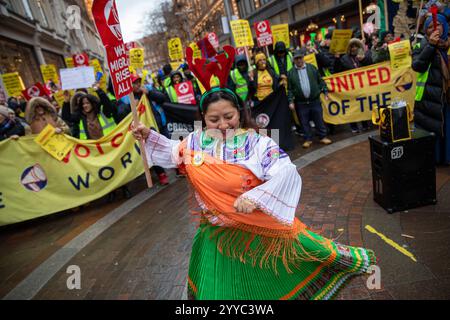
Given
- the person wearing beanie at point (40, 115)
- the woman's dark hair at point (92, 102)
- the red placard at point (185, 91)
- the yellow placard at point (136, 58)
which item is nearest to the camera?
the person wearing beanie at point (40, 115)

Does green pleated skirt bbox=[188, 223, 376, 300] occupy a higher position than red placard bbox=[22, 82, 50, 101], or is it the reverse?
red placard bbox=[22, 82, 50, 101]

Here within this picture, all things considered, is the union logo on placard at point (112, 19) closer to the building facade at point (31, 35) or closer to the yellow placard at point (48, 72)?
the building facade at point (31, 35)

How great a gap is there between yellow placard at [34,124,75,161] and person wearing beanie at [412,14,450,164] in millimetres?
5180

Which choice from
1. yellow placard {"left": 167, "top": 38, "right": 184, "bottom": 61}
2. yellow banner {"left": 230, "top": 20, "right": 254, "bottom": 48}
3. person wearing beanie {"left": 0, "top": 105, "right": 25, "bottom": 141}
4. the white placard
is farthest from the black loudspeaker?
yellow placard {"left": 167, "top": 38, "right": 184, "bottom": 61}

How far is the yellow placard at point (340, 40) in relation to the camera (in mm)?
6957

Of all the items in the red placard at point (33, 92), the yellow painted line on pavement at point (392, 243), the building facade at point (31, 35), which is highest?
the building facade at point (31, 35)

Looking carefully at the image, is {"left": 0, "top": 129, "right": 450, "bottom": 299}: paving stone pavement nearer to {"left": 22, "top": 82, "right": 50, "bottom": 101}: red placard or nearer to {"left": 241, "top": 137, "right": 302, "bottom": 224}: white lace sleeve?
{"left": 241, "top": 137, "right": 302, "bottom": 224}: white lace sleeve

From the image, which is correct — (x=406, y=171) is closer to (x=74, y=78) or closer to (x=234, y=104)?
(x=234, y=104)

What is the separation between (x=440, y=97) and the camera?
3807 mm

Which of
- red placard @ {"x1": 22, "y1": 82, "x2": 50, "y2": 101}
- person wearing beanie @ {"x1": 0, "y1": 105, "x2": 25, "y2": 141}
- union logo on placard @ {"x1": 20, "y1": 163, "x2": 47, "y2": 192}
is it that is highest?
red placard @ {"x1": 22, "y1": 82, "x2": 50, "y2": 101}

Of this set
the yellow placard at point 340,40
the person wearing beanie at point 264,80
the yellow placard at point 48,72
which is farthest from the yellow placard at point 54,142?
the yellow placard at point 48,72

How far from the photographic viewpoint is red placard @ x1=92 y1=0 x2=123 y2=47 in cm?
182

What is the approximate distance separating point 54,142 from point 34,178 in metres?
0.64

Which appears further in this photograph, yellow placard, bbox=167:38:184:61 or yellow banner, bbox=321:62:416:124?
yellow placard, bbox=167:38:184:61
